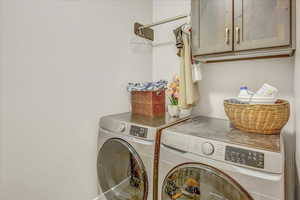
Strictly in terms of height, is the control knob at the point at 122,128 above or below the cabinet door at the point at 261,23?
below

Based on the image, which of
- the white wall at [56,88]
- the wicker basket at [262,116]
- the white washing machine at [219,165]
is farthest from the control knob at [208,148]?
the white wall at [56,88]

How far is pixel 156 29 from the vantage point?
1.93m

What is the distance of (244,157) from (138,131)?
0.65m

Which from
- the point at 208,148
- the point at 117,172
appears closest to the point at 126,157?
the point at 117,172

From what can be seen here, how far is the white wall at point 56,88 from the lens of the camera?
0.96m

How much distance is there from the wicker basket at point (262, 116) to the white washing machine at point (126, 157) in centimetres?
47

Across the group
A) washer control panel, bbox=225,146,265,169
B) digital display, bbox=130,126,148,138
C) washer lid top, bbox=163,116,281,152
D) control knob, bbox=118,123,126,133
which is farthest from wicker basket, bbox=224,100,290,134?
control knob, bbox=118,123,126,133

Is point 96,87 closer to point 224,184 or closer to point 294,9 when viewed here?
point 224,184

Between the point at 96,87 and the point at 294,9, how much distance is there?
1405 mm

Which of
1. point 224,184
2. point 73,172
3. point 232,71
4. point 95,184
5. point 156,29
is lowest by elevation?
point 95,184

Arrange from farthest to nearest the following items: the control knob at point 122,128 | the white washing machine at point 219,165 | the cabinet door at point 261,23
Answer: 1. the control knob at point 122,128
2. the cabinet door at point 261,23
3. the white washing machine at point 219,165

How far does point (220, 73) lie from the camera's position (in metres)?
1.52

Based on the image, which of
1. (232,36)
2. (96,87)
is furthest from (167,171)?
(232,36)

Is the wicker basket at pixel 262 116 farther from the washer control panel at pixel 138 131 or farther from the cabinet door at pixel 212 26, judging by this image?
the washer control panel at pixel 138 131
